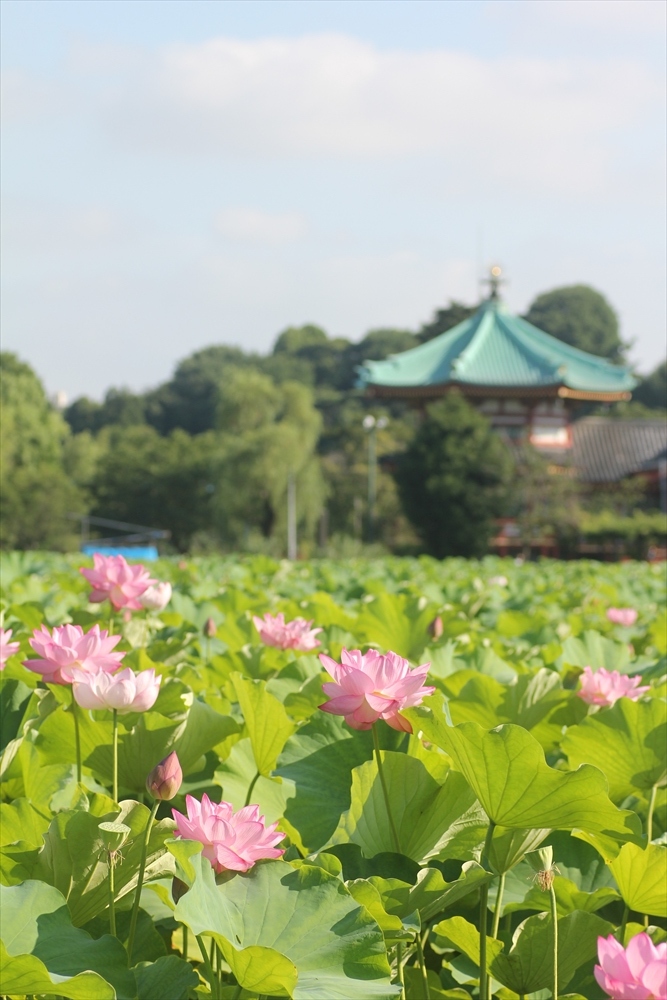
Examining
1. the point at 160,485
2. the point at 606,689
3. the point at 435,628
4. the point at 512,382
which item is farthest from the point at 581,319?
the point at 606,689

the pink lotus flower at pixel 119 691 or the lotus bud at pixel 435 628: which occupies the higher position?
the pink lotus flower at pixel 119 691

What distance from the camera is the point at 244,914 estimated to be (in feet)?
2.18

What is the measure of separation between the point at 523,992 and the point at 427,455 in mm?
22585

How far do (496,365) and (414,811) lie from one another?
27838 mm

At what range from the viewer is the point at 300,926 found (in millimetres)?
657

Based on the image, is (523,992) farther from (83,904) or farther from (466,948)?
(83,904)

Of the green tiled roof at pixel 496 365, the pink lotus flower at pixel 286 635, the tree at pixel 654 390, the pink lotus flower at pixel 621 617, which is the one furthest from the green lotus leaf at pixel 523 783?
the tree at pixel 654 390

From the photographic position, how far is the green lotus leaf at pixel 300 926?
62 centimetres

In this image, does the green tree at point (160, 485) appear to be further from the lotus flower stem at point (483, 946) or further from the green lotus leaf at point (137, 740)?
the lotus flower stem at point (483, 946)

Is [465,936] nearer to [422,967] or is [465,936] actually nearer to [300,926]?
[422,967]

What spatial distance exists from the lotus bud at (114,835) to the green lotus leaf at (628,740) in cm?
48

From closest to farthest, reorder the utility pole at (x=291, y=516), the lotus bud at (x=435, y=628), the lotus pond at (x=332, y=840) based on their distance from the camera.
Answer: the lotus pond at (x=332, y=840)
the lotus bud at (x=435, y=628)
the utility pole at (x=291, y=516)

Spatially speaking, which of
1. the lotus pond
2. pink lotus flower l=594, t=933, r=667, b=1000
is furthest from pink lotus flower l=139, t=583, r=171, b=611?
pink lotus flower l=594, t=933, r=667, b=1000

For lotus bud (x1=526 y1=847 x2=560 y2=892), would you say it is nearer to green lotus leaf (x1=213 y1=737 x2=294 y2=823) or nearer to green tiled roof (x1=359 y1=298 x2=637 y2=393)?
green lotus leaf (x1=213 y1=737 x2=294 y2=823)
